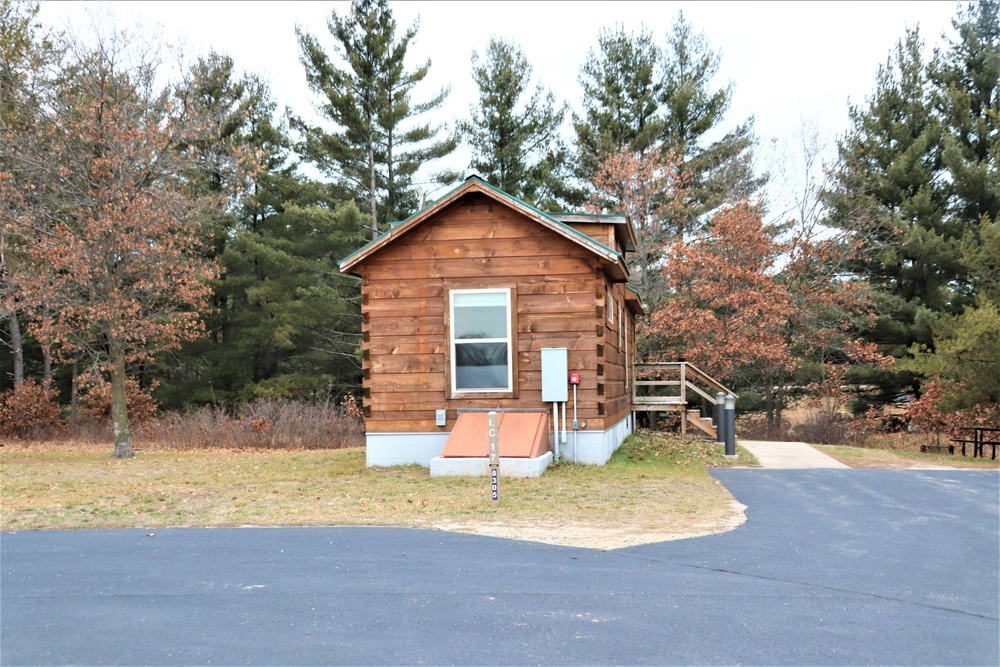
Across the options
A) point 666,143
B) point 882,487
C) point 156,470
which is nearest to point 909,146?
point 666,143

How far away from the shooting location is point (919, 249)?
29547 mm

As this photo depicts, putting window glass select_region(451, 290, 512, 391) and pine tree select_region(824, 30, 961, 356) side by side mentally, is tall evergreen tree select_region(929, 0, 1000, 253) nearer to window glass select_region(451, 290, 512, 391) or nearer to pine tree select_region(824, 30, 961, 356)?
pine tree select_region(824, 30, 961, 356)

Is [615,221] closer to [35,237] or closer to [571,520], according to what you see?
[571,520]

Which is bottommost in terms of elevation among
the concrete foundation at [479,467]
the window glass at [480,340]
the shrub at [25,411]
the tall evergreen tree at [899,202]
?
the concrete foundation at [479,467]

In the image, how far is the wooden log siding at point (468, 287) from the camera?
15.2m

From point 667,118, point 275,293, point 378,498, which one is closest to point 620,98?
point 667,118

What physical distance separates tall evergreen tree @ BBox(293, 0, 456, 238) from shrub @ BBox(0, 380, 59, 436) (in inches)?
519

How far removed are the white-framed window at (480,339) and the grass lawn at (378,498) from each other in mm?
1844

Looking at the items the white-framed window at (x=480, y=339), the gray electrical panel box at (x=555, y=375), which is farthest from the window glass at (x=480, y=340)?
the gray electrical panel box at (x=555, y=375)

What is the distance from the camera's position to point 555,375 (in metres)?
14.9

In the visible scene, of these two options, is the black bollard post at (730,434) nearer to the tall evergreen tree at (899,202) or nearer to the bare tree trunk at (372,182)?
the tall evergreen tree at (899,202)

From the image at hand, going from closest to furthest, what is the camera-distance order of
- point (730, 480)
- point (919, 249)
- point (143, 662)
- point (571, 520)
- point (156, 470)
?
1. point (143, 662)
2. point (571, 520)
3. point (730, 480)
4. point (156, 470)
5. point (919, 249)

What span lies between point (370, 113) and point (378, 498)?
1011 inches

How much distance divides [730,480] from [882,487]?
229cm
